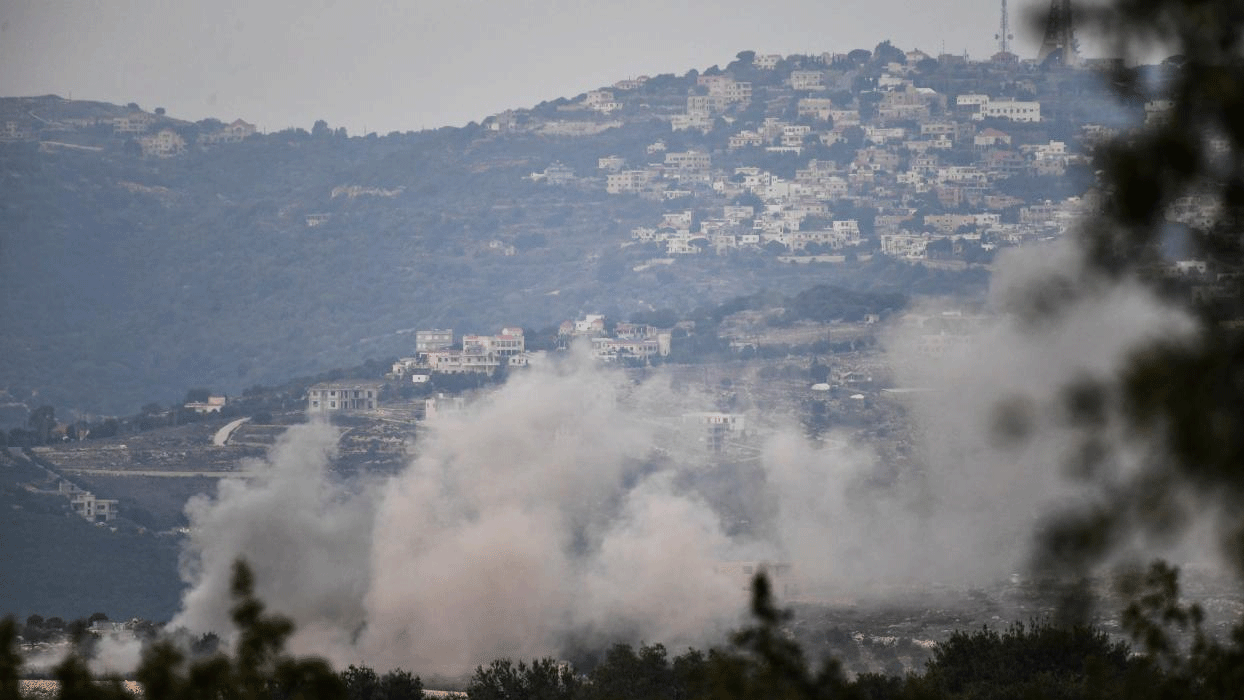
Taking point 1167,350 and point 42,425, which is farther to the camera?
point 42,425

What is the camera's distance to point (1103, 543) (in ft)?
24.9

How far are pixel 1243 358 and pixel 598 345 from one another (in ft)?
489

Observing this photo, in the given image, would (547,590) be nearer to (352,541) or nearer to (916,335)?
(352,541)

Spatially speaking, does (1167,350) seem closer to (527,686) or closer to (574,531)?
(527,686)

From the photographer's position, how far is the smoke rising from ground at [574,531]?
Answer: 223ft

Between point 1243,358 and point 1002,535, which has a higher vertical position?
point 1243,358

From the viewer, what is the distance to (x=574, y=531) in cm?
7862

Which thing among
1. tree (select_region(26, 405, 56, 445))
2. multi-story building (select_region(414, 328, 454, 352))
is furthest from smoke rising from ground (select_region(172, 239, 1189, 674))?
multi-story building (select_region(414, 328, 454, 352))

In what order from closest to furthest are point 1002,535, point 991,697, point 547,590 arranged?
1. point 991,697
2. point 547,590
3. point 1002,535

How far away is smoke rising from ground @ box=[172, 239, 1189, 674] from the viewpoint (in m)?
67.9

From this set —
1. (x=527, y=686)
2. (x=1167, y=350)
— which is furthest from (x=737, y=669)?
(x=527, y=686)

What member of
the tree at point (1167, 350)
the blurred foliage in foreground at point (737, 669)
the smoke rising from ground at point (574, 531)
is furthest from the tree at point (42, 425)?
the tree at point (1167, 350)

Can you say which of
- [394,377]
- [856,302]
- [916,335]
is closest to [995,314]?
[916,335]

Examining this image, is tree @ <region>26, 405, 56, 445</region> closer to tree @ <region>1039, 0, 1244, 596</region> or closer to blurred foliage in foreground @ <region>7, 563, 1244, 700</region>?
blurred foliage in foreground @ <region>7, 563, 1244, 700</region>
